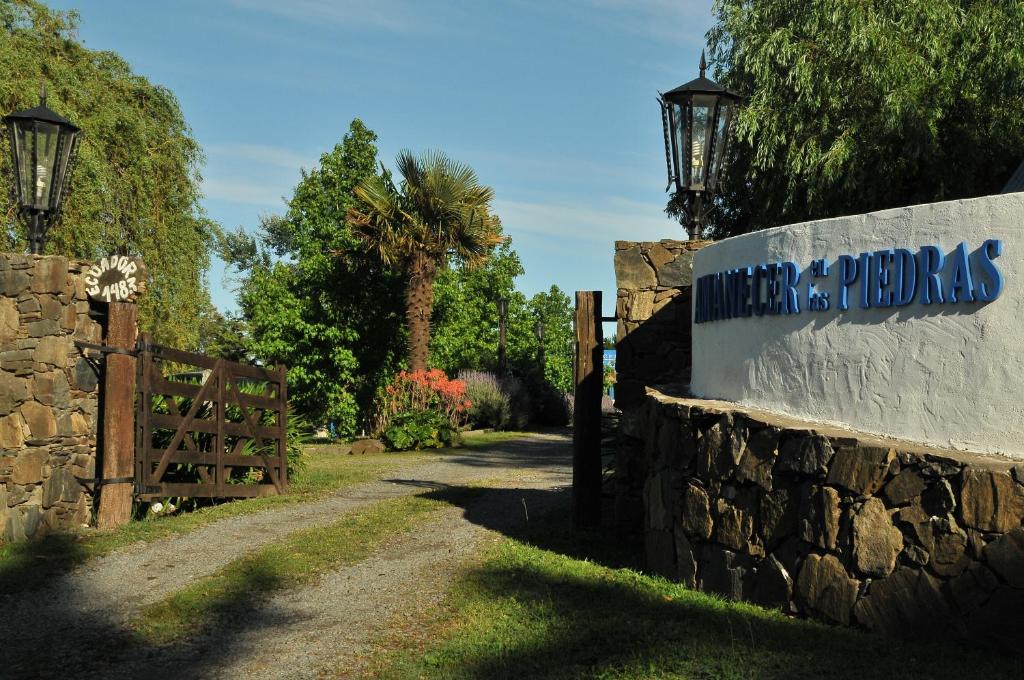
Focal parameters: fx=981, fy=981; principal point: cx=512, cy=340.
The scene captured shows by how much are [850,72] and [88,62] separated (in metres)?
15.5

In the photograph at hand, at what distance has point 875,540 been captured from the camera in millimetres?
5258

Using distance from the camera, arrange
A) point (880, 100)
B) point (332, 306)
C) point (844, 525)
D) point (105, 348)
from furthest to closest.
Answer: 1. point (332, 306)
2. point (880, 100)
3. point (105, 348)
4. point (844, 525)

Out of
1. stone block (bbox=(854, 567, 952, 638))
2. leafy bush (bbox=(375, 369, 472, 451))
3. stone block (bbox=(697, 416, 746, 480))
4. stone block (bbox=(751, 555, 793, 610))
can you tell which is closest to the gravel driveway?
stone block (bbox=(697, 416, 746, 480))

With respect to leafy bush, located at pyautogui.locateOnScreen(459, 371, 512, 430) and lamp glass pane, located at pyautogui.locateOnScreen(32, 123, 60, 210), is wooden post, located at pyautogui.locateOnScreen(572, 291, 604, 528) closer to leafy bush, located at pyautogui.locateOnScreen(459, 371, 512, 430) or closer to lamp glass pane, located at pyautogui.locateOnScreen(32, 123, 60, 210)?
lamp glass pane, located at pyautogui.locateOnScreen(32, 123, 60, 210)

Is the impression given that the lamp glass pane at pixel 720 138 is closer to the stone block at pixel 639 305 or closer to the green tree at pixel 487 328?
the stone block at pixel 639 305

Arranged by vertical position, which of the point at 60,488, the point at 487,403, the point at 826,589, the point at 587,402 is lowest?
the point at 826,589

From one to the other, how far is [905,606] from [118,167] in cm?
1956

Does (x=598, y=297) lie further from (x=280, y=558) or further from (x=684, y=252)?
(x=280, y=558)

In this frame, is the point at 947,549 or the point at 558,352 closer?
the point at 947,549

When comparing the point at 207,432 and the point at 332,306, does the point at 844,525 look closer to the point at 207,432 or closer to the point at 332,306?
the point at 207,432

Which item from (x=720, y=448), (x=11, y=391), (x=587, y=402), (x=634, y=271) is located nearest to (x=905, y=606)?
(x=720, y=448)

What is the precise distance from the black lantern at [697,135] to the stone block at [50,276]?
19.3 ft

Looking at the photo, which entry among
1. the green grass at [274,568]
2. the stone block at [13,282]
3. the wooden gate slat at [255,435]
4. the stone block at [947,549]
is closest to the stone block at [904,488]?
the stone block at [947,549]

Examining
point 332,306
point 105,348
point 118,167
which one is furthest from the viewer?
point 332,306
